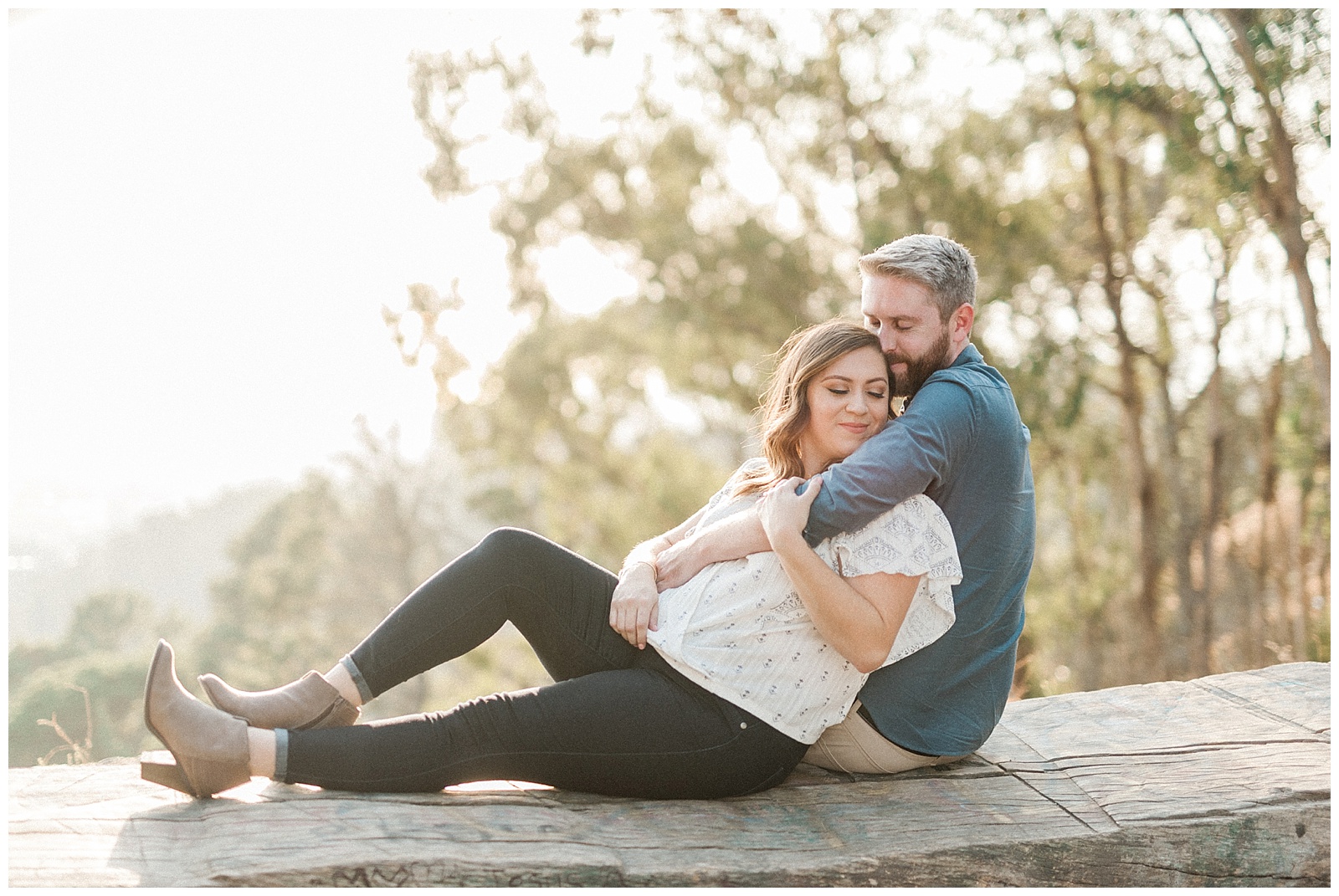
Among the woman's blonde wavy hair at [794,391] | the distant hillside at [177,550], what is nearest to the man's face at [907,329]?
the woman's blonde wavy hair at [794,391]

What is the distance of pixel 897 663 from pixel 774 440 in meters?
0.63

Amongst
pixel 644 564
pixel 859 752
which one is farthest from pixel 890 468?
pixel 859 752

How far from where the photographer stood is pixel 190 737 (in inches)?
93.2

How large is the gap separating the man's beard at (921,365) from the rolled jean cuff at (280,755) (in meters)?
1.71

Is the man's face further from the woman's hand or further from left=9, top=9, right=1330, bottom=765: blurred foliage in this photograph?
left=9, top=9, right=1330, bottom=765: blurred foliage

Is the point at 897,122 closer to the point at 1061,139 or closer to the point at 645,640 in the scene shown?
the point at 1061,139

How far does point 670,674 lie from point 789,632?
310 mm

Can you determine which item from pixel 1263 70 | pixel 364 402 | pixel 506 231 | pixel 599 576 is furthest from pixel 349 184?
pixel 599 576

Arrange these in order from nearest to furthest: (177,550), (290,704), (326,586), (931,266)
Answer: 1. (290,704)
2. (931,266)
3. (326,586)
4. (177,550)

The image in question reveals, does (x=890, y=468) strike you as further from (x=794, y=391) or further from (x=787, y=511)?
(x=794, y=391)

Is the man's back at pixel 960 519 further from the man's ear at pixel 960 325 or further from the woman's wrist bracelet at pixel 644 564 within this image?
the woman's wrist bracelet at pixel 644 564

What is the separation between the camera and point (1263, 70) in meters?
5.68

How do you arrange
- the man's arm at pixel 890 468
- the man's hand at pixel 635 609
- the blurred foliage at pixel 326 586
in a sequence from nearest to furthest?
1. the man's arm at pixel 890 468
2. the man's hand at pixel 635 609
3. the blurred foliage at pixel 326 586

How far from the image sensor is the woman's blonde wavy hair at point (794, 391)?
2.51 m
